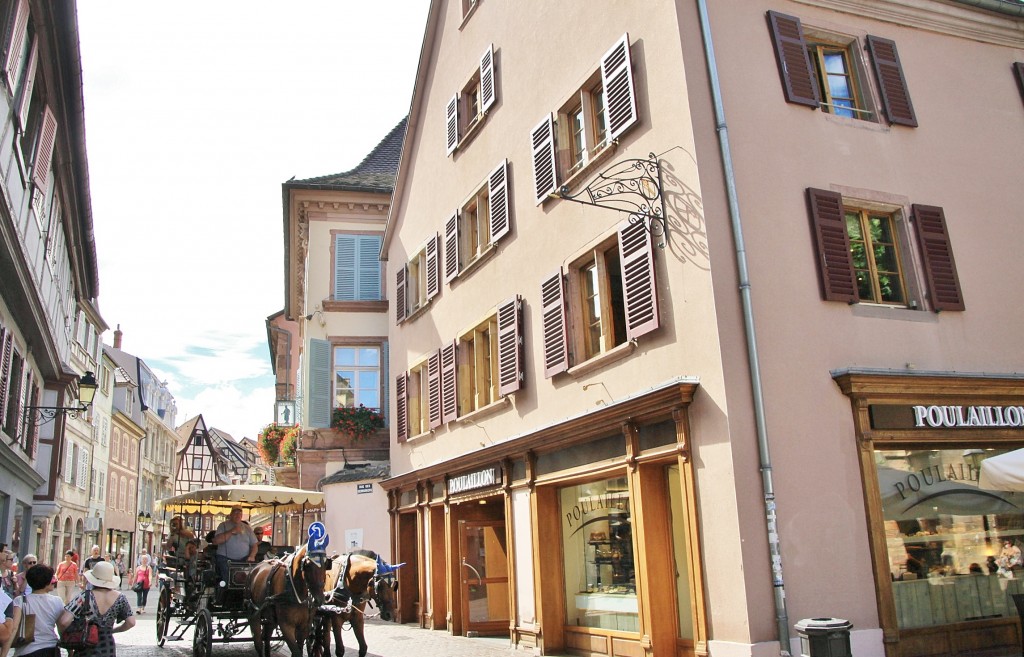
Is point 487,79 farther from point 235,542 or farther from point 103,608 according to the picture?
point 103,608

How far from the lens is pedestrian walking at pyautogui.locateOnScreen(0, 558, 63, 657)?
6.77 m

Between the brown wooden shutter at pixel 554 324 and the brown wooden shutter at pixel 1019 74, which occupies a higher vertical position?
the brown wooden shutter at pixel 1019 74

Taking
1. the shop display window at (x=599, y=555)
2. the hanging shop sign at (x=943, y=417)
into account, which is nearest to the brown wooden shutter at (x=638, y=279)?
the shop display window at (x=599, y=555)

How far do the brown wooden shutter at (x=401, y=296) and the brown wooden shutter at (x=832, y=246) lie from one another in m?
11.5

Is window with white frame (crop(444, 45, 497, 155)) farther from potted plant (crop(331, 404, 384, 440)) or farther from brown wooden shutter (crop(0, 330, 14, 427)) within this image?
brown wooden shutter (crop(0, 330, 14, 427))

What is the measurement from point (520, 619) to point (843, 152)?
8.25 metres

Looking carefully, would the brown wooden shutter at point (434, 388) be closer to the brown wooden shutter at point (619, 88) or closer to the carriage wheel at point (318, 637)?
the carriage wheel at point (318, 637)

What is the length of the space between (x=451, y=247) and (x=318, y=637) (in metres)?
8.18

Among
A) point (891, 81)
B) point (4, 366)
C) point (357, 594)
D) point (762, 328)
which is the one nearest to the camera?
point (762, 328)

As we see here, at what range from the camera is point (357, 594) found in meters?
12.4

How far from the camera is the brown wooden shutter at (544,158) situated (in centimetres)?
1341

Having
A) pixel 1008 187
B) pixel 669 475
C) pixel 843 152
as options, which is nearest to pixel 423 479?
pixel 669 475

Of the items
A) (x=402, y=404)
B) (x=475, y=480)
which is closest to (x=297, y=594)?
(x=475, y=480)

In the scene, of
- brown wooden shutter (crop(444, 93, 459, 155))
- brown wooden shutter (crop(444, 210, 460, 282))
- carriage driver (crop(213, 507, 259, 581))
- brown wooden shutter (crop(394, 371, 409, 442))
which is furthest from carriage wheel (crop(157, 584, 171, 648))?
brown wooden shutter (crop(444, 93, 459, 155))
